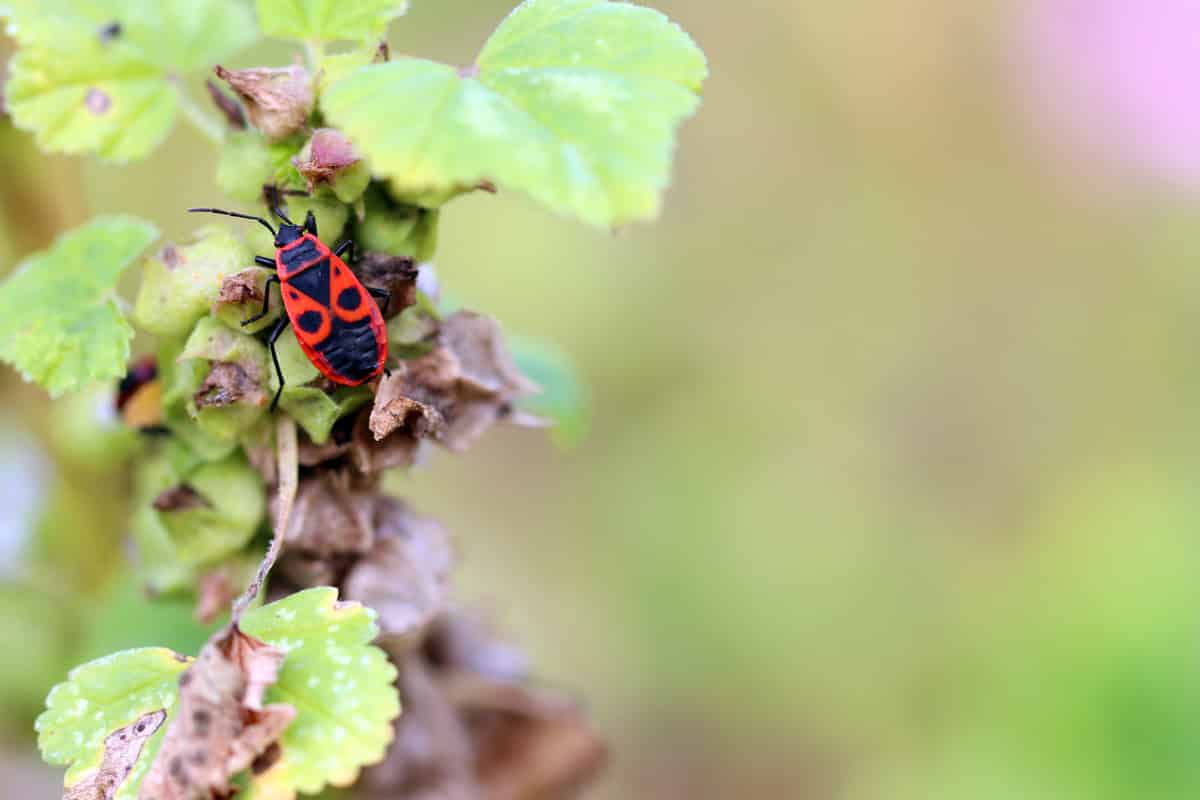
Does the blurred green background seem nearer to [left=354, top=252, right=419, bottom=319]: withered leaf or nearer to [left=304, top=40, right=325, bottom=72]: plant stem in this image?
[left=304, top=40, right=325, bottom=72]: plant stem

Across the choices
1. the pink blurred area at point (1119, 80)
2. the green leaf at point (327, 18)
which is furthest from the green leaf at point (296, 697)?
the pink blurred area at point (1119, 80)

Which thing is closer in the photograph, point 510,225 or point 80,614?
point 80,614

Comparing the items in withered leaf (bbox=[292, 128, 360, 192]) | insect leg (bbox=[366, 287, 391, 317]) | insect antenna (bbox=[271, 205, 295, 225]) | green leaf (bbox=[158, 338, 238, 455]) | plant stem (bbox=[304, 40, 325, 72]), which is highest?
plant stem (bbox=[304, 40, 325, 72])

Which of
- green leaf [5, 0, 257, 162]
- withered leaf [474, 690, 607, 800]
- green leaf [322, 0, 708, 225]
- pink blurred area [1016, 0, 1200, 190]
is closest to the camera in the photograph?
green leaf [322, 0, 708, 225]

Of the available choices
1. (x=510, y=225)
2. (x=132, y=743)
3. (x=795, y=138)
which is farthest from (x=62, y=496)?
(x=795, y=138)

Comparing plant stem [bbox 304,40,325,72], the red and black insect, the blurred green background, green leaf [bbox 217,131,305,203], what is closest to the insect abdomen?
the red and black insect

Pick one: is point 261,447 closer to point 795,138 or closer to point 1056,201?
point 795,138

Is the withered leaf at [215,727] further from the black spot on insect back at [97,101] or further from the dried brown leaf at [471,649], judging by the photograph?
the black spot on insect back at [97,101]

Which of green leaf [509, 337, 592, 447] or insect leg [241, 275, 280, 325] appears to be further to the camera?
green leaf [509, 337, 592, 447]
